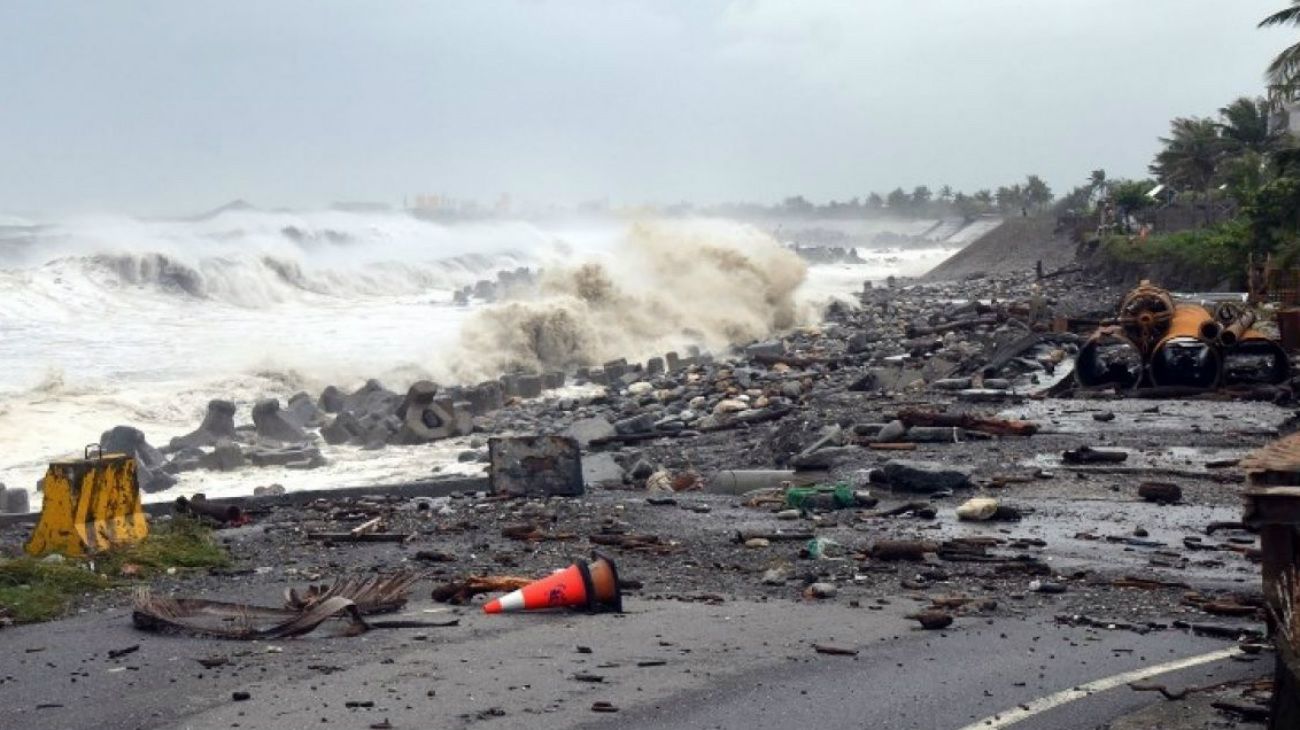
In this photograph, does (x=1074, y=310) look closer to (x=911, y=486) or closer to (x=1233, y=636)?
(x=911, y=486)

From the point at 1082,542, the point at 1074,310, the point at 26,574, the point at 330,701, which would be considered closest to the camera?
the point at 330,701

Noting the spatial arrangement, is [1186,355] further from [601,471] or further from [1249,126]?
[1249,126]

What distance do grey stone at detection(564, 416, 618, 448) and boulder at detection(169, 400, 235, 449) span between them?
6.11 m

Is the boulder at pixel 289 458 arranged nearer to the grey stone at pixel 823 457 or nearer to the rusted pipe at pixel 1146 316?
the grey stone at pixel 823 457

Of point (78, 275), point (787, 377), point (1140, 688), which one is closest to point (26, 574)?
point (1140, 688)

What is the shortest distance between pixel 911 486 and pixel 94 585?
6410 millimetres

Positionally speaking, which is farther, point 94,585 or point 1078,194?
point 1078,194

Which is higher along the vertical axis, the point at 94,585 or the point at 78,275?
the point at 78,275

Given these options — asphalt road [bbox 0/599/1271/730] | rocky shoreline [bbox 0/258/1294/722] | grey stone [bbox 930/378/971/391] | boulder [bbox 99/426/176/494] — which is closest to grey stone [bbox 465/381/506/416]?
rocky shoreline [bbox 0/258/1294/722]

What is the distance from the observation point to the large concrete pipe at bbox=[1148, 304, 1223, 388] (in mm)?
18672

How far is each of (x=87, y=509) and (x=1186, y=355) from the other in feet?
44.5

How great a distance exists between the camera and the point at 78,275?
5412 cm

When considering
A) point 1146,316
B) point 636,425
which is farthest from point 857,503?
point 1146,316

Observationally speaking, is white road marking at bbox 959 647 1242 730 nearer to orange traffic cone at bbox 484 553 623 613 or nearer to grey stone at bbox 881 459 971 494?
orange traffic cone at bbox 484 553 623 613
